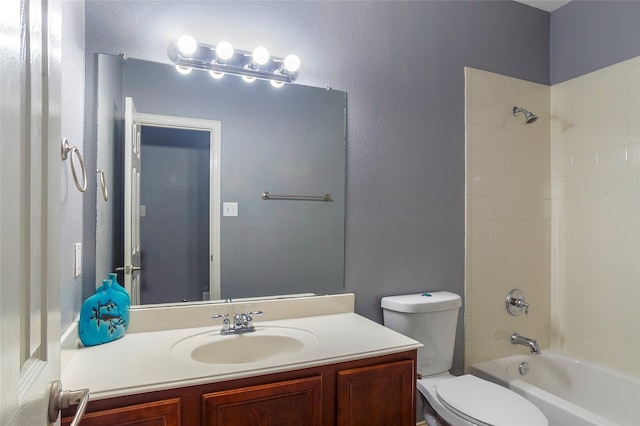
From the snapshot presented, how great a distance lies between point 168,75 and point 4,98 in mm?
1240

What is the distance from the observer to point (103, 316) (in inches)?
51.4

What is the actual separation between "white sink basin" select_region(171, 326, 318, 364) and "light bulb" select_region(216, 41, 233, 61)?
1143 mm

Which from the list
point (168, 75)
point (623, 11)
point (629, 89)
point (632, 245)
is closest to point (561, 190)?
point (632, 245)

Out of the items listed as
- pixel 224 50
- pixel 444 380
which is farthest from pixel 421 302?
pixel 224 50

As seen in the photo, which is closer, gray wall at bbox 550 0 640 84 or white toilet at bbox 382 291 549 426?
white toilet at bbox 382 291 549 426

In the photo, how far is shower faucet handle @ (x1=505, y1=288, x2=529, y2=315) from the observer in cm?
229

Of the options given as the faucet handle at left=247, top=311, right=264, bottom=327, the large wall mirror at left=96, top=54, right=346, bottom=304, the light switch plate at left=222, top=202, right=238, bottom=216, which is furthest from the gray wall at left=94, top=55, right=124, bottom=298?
the faucet handle at left=247, top=311, right=264, bottom=327

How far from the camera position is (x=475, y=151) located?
221 centimetres

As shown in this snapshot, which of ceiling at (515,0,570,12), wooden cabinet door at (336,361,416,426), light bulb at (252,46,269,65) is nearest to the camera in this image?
wooden cabinet door at (336,361,416,426)

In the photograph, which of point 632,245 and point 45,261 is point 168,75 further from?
point 632,245

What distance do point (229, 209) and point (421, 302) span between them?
102cm

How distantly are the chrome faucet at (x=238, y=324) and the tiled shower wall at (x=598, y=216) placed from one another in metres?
2.04

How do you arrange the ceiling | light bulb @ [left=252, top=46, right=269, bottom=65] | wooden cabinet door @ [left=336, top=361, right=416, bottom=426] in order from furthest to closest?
1. the ceiling
2. light bulb @ [left=252, top=46, right=269, bottom=65]
3. wooden cabinet door @ [left=336, top=361, right=416, bottom=426]

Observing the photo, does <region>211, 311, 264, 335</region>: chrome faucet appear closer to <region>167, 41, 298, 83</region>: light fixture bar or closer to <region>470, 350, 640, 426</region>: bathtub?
<region>167, 41, 298, 83</region>: light fixture bar
